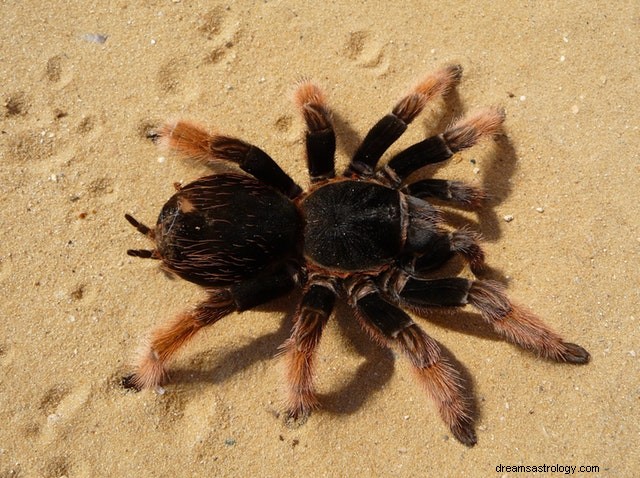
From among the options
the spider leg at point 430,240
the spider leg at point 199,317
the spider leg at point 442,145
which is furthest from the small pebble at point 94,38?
the spider leg at point 430,240

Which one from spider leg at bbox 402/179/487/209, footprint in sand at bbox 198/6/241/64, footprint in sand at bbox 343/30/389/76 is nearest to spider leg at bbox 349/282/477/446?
spider leg at bbox 402/179/487/209

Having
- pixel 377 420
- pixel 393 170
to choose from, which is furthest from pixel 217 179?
pixel 377 420

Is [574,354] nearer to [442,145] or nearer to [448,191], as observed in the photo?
[448,191]

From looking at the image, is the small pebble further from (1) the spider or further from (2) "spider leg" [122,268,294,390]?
(2) "spider leg" [122,268,294,390]

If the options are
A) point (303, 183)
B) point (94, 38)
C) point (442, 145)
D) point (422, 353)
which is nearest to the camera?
point (422, 353)

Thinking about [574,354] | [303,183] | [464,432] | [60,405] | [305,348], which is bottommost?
[60,405]

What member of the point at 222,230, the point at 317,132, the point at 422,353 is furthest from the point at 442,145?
the point at 222,230

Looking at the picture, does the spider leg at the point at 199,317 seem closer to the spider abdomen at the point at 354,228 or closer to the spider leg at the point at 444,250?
the spider abdomen at the point at 354,228
